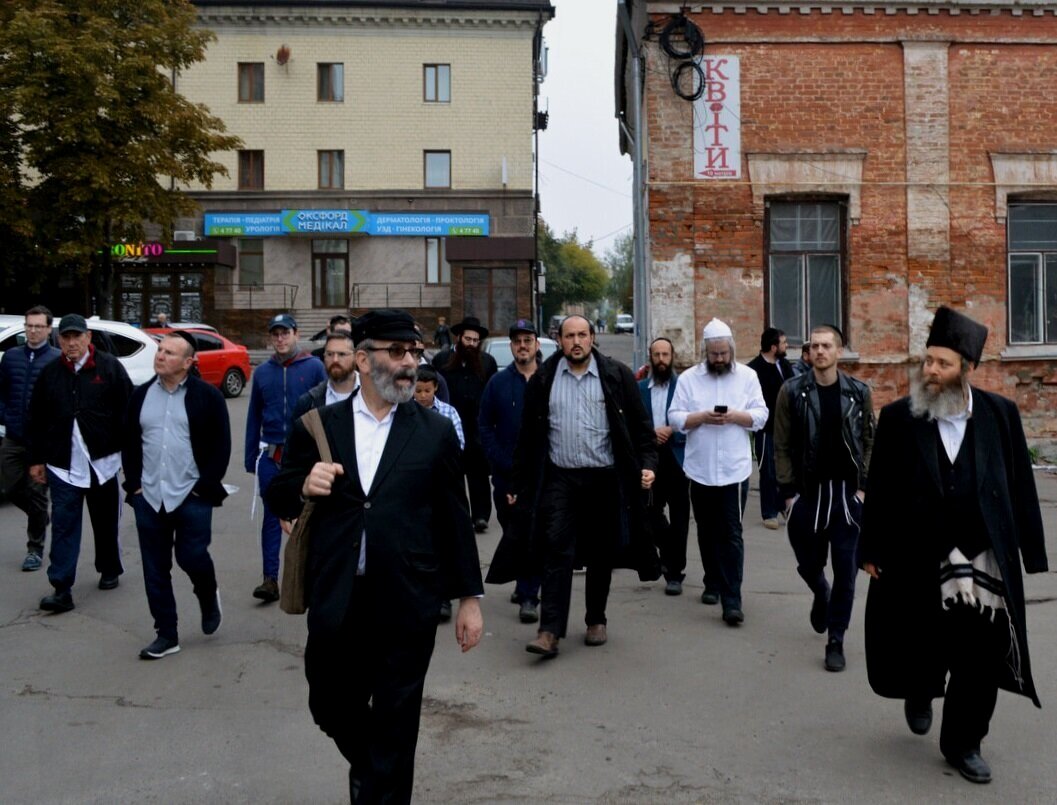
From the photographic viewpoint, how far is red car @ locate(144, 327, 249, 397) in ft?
73.7

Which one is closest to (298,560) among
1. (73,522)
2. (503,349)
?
(73,522)

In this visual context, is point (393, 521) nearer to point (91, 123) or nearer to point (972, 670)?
point (972, 670)

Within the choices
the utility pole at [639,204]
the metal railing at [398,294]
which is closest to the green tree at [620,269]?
the metal railing at [398,294]

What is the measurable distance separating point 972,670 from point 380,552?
2566mm

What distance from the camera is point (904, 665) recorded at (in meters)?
4.80

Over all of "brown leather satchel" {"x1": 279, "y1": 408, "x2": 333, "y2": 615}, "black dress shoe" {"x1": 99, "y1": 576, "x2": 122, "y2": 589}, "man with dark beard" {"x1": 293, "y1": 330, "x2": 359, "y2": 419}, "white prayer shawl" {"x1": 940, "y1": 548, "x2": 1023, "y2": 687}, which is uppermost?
"man with dark beard" {"x1": 293, "y1": 330, "x2": 359, "y2": 419}

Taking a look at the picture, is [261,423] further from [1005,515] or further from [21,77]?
[21,77]

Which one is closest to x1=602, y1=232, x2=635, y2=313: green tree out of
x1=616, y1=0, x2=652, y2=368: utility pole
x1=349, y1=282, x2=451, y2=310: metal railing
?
x1=349, y1=282, x2=451, y2=310: metal railing

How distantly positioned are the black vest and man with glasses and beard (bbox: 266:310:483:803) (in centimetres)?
210

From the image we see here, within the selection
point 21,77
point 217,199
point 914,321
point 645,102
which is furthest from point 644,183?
point 217,199

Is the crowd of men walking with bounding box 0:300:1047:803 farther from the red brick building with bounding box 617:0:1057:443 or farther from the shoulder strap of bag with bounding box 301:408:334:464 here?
the red brick building with bounding box 617:0:1057:443

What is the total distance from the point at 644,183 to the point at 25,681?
35.8 feet

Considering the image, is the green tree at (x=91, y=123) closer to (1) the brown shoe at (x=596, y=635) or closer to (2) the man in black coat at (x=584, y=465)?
(2) the man in black coat at (x=584, y=465)

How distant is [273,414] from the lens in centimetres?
756
